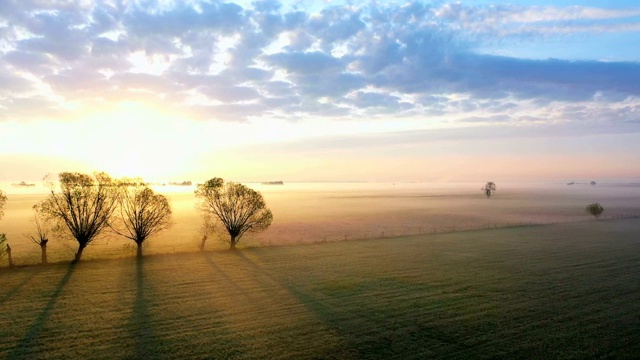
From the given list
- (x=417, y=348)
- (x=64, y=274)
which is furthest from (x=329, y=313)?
(x=64, y=274)

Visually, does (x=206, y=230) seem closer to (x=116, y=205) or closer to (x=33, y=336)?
(x=116, y=205)

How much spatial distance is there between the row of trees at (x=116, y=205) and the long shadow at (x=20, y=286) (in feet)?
14.6

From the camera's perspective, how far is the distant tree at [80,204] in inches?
2349

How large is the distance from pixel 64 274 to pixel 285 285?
27.6 metres

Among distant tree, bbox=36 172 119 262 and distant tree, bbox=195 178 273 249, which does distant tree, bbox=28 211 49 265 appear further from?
distant tree, bbox=195 178 273 249

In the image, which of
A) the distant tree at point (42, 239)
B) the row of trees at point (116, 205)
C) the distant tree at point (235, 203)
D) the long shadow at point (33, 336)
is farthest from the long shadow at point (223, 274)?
the distant tree at point (42, 239)

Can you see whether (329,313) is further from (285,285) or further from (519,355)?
(519,355)

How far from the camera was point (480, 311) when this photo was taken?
34406 mm

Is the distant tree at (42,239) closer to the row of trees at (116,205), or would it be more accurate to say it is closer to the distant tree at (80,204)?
the row of trees at (116,205)

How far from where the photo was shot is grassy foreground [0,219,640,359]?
2728cm

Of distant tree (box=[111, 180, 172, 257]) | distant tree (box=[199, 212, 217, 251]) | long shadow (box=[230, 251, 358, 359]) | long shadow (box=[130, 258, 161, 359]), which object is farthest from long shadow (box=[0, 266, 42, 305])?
long shadow (box=[230, 251, 358, 359])

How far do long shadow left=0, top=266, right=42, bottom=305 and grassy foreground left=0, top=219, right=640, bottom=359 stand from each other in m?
0.13

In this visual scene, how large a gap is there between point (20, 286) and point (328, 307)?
3319cm

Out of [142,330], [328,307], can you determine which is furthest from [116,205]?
[328,307]
